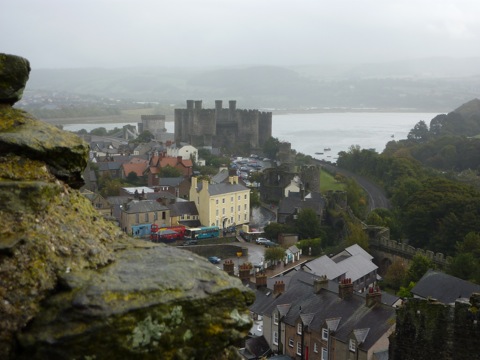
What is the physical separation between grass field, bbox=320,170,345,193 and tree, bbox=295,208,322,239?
29.6ft

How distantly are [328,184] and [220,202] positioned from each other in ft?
42.0

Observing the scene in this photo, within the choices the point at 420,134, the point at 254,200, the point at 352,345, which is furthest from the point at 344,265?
the point at 420,134

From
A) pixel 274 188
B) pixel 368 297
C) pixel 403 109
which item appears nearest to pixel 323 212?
pixel 274 188

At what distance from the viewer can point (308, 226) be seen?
96.1 feet

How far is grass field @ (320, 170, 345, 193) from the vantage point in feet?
130

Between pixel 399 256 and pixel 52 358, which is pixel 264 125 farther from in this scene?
pixel 52 358

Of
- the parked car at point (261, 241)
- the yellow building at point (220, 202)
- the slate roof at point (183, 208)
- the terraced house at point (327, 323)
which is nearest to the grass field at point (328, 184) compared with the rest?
the yellow building at point (220, 202)

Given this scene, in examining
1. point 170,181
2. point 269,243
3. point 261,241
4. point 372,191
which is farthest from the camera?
point 372,191

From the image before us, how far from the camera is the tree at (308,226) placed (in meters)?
29.3

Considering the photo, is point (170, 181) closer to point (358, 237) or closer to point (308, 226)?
point (308, 226)

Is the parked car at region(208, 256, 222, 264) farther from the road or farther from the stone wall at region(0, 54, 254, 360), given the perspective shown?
the stone wall at region(0, 54, 254, 360)

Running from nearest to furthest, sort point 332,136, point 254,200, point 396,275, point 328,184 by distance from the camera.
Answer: point 396,275 < point 254,200 < point 328,184 < point 332,136

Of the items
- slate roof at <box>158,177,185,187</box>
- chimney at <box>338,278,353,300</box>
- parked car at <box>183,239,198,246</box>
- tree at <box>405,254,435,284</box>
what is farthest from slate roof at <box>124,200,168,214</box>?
chimney at <box>338,278,353,300</box>

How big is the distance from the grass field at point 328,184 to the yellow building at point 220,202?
302 inches
